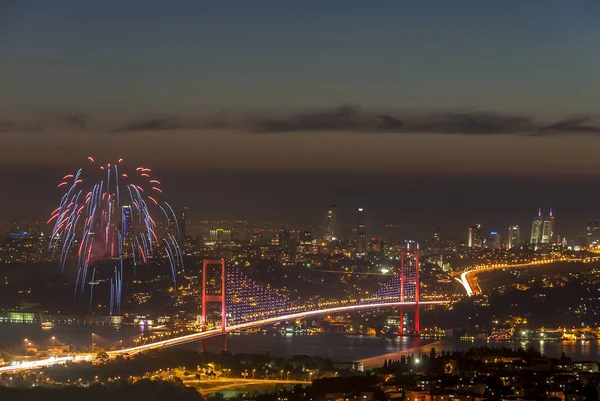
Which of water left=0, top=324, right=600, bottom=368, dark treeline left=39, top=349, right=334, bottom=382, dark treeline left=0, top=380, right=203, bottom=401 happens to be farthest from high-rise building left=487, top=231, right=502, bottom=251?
dark treeline left=0, top=380, right=203, bottom=401

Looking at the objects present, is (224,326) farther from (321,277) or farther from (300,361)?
(321,277)

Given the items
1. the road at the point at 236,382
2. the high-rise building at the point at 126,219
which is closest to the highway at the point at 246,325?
the high-rise building at the point at 126,219

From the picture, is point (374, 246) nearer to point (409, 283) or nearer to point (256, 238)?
point (256, 238)

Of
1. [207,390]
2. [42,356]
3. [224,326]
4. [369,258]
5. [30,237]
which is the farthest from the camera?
[369,258]

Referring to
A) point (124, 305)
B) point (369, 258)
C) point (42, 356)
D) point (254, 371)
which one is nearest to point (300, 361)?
Answer: point (254, 371)

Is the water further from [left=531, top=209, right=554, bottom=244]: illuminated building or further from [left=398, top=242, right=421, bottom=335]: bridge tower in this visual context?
[left=531, top=209, right=554, bottom=244]: illuminated building
